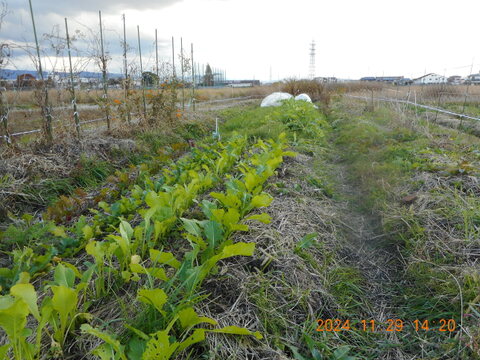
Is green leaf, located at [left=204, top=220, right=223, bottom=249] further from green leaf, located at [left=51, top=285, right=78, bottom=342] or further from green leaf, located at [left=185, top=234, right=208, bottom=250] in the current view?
green leaf, located at [left=51, top=285, right=78, bottom=342]

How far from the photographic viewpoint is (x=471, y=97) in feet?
42.9

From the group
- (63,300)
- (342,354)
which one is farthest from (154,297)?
(342,354)

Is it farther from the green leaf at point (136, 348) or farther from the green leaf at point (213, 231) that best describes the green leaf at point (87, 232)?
the green leaf at point (136, 348)

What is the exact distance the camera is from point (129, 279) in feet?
5.77

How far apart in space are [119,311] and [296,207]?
5.89 feet

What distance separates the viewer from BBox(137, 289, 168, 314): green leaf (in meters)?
1.27

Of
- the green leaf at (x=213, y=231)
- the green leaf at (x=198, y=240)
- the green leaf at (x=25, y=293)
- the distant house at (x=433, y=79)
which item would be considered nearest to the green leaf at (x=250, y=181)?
the green leaf at (x=213, y=231)

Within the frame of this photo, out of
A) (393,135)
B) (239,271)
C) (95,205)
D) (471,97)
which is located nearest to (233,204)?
(239,271)

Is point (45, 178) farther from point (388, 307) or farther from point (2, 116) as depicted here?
point (388, 307)

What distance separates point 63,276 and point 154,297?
516mm

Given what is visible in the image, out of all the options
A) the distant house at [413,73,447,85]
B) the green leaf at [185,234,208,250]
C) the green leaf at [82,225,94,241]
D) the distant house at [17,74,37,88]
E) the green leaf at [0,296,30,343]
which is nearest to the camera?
the green leaf at [0,296,30,343]

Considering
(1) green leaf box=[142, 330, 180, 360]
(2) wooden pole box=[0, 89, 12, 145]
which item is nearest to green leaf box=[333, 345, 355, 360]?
(1) green leaf box=[142, 330, 180, 360]
